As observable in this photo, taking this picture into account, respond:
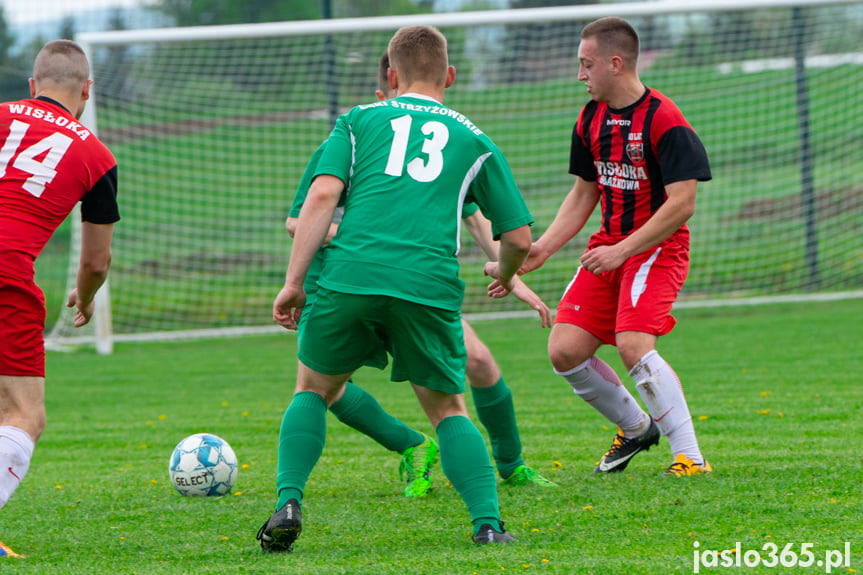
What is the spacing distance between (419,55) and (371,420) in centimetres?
192

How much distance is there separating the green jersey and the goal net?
8.80 meters

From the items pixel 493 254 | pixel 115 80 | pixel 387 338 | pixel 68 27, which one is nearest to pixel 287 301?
pixel 387 338

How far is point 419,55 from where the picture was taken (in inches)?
140

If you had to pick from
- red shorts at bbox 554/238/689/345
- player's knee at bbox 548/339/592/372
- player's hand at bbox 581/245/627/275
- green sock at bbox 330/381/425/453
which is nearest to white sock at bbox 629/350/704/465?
red shorts at bbox 554/238/689/345

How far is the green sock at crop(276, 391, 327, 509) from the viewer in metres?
3.44

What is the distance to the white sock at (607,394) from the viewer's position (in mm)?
4859

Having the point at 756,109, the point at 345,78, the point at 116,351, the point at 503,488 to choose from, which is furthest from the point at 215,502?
the point at 756,109

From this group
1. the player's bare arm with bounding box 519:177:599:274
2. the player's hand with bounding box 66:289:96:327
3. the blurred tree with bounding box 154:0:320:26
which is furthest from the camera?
the blurred tree with bounding box 154:0:320:26

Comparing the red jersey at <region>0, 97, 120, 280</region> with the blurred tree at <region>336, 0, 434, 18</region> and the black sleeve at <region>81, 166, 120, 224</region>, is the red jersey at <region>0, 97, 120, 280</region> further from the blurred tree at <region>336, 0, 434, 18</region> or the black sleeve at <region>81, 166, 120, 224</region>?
the blurred tree at <region>336, 0, 434, 18</region>

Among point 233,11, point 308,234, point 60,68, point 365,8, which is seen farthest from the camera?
point 365,8

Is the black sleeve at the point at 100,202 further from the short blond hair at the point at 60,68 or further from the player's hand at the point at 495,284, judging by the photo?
the player's hand at the point at 495,284

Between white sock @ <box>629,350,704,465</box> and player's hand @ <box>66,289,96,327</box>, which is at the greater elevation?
player's hand @ <box>66,289,96,327</box>

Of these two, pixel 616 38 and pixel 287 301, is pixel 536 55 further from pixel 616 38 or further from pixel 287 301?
pixel 287 301

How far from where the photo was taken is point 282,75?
14594 millimetres
